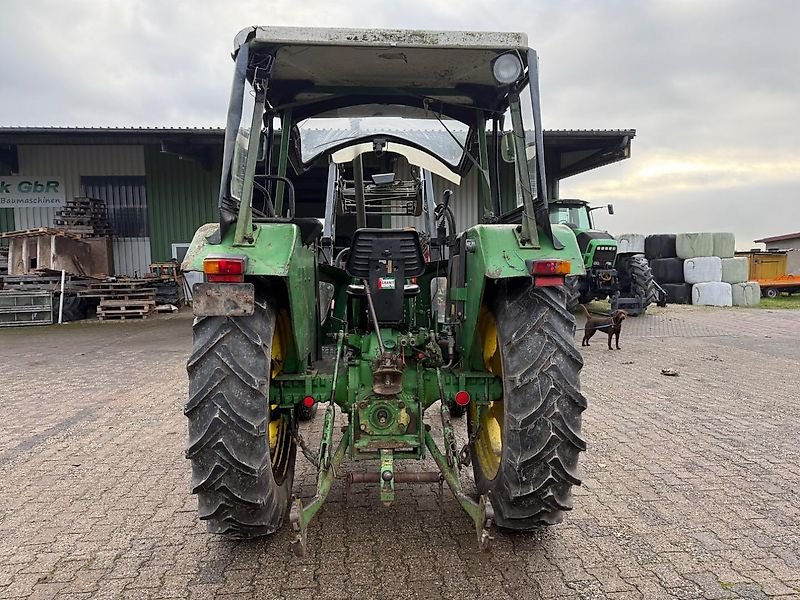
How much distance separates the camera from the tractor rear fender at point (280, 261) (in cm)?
238

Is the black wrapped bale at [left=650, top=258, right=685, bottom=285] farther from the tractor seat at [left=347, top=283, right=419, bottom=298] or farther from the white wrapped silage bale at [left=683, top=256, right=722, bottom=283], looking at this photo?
the tractor seat at [left=347, top=283, right=419, bottom=298]

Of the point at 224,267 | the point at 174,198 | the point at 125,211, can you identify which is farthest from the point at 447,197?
the point at 125,211

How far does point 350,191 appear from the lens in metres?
4.75

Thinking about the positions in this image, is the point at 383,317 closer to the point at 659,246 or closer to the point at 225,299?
the point at 225,299

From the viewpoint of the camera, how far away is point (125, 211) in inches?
585

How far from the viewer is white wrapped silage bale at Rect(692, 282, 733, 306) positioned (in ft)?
50.4

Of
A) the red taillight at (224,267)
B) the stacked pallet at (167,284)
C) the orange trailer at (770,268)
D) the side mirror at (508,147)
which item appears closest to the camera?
the red taillight at (224,267)

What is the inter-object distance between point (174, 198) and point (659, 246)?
14.0 m

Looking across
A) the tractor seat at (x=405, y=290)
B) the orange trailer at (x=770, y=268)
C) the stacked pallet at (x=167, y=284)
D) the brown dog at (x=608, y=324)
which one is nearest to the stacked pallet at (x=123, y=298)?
the stacked pallet at (x=167, y=284)

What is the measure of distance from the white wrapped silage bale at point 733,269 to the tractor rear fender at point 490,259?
49.1ft

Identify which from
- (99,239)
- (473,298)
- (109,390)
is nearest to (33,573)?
(473,298)

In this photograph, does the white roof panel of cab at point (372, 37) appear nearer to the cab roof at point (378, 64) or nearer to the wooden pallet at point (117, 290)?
the cab roof at point (378, 64)

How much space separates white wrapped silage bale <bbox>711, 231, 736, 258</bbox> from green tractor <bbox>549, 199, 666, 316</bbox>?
415 cm

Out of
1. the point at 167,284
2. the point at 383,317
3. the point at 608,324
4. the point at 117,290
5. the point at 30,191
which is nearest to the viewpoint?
the point at 383,317
